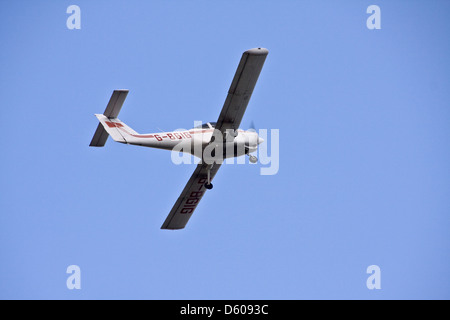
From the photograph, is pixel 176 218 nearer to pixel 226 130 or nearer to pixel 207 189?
pixel 207 189

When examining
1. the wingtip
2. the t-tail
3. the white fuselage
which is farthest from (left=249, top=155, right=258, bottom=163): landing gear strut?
the wingtip

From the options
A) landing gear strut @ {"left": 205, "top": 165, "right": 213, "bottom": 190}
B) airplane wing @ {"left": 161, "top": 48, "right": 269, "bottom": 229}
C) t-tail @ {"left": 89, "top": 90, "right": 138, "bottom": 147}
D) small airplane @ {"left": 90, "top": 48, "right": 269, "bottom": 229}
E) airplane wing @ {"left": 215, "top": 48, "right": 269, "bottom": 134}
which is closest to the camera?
airplane wing @ {"left": 215, "top": 48, "right": 269, "bottom": 134}

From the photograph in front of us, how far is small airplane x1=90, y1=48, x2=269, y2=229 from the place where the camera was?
25792 mm

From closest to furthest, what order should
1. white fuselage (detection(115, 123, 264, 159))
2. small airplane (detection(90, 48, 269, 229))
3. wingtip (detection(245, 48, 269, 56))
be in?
wingtip (detection(245, 48, 269, 56)) → small airplane (detection(90, 48, 269, 229)) → white fuselage (detection(115, 123, 264, 159))

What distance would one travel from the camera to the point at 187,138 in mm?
27109

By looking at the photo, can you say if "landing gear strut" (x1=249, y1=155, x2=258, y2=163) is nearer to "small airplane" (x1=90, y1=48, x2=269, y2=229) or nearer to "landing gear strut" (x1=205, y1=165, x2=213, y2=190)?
"small airplane" (x1=90, y1=48, x2=269, y2=229)

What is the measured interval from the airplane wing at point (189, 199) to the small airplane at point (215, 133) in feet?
2.25

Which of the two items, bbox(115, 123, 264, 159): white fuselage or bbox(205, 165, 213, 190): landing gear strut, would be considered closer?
bbox(115, 123, 264, 159): white fuselage

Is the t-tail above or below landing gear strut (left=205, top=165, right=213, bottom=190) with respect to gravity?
above

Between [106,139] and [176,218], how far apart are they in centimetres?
542

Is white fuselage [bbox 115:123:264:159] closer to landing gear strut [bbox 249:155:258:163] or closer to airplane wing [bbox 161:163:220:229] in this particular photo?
landing gear strut [bbox 249:155:258:163]

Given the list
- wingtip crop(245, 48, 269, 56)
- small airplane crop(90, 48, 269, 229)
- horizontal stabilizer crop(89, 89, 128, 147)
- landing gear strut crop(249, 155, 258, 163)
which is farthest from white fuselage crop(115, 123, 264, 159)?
wingtip crop(245, 48, 269, 56)

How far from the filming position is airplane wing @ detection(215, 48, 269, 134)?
25.3m

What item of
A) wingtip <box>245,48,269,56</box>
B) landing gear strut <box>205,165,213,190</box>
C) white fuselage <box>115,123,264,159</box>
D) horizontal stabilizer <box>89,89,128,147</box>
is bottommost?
landing gear strut <box>205,165,213,190</box>
